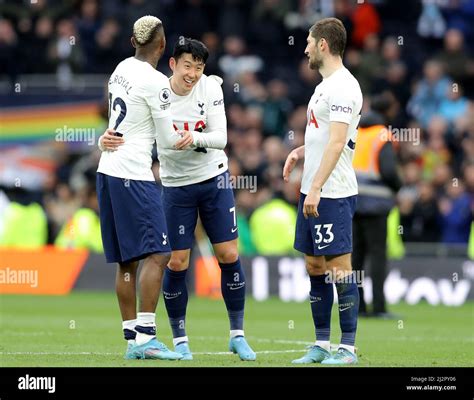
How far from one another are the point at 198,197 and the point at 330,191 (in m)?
1.19

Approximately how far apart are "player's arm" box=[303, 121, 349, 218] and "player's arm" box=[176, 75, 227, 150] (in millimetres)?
944

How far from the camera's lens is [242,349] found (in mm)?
10703

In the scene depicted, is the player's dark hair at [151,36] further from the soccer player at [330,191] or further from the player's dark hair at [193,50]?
the soccer player at [330,191]

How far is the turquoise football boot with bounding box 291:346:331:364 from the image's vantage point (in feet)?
34.1

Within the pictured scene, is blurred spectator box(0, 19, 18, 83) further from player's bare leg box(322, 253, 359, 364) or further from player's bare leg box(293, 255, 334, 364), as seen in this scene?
player's bare leg box(322, 253, 359, 364)

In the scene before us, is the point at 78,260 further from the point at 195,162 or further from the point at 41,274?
the point at 195,162

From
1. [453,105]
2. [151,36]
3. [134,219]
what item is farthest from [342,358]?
[453,105]

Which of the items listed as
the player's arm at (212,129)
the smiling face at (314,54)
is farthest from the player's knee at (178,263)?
the smiling face at (314,54)

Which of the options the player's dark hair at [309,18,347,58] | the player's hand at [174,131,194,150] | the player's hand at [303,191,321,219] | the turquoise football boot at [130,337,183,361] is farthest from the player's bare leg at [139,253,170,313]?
the player's dark hair at [309,18,347,58]

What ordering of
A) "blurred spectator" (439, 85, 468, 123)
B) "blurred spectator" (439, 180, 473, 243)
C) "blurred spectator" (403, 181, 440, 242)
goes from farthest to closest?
"blurred spectator" (439, 85, 468, 123), "blurred spectator" (403, 181, 440, 242), "blurred spectator" (439, 180, 473, 243)

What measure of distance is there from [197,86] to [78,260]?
30.8 ft

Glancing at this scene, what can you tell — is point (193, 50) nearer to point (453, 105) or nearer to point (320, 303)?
point (320, 303)

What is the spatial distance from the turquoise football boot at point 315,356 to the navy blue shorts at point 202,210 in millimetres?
1158
